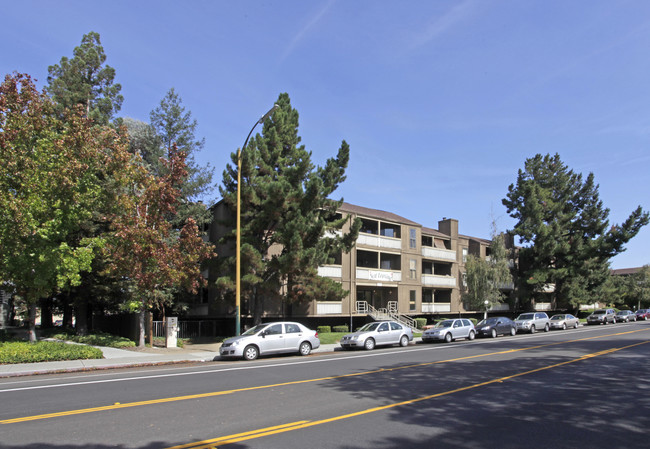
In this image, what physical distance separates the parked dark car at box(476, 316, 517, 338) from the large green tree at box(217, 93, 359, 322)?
989 cm

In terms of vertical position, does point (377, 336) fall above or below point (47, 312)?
above

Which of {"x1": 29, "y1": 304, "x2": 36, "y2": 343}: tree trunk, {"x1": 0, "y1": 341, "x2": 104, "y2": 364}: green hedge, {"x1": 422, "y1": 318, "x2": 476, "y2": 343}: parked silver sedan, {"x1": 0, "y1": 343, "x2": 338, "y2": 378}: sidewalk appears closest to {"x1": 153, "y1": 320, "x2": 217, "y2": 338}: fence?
{"x1": 0, "y1": 343, "x2": 338, "y2": 378}: sidewalk

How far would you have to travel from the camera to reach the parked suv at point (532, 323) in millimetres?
33281

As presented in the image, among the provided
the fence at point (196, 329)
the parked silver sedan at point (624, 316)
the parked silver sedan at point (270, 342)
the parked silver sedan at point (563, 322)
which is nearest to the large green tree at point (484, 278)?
the parked silver sedan at point (563, 322)

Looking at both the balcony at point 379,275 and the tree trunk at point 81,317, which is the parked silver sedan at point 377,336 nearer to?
the balcony at point 379,275

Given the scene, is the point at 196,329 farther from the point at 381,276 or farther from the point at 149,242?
the point at 381,276

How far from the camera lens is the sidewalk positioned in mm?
14344

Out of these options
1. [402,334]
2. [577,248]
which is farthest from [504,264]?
[402,334]

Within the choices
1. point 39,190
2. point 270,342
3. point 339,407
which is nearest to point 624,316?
point 270,342

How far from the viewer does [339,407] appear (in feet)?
27.3

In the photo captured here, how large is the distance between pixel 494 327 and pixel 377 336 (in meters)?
11.1

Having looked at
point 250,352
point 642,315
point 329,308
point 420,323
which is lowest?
point 642,315

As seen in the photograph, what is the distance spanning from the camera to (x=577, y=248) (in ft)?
161

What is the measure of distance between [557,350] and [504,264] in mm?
24259
